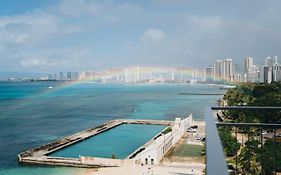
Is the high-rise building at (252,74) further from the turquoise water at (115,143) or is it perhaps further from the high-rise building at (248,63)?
the turquoise water at (115,143)

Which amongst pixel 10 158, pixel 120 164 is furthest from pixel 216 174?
pixel 10 158

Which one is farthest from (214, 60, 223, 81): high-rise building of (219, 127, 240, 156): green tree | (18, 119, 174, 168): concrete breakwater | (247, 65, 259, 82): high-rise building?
(219, 127, 240, 156): green tree

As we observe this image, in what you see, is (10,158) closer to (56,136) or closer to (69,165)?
(69,165)

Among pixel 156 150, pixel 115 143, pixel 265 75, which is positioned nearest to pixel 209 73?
pixel 265 75

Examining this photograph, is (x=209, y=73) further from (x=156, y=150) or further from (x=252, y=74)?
(x=156, y=150)

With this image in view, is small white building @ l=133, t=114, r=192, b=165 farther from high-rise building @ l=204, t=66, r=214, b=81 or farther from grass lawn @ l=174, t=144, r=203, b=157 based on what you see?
high-rise building @ l=204, t=66, r=214, b=81

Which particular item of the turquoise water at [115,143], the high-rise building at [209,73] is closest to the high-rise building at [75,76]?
the high-rise building at [209,73]
